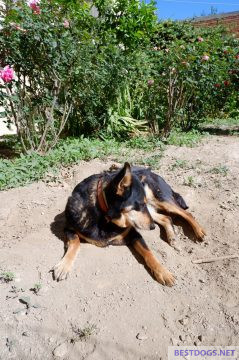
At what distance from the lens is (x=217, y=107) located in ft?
29.4

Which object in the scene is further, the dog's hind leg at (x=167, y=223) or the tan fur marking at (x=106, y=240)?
the dog's hind leg at (x=167, y=223)

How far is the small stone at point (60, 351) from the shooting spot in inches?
89.3

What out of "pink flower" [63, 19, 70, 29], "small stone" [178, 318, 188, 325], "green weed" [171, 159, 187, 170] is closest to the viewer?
"small stone" [178, 318, 188, 325]

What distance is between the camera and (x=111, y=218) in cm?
312

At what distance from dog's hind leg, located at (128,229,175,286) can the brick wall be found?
11355mm

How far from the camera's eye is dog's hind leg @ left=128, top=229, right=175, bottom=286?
9.79 feet

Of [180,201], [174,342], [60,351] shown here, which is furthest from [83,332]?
[180,201]

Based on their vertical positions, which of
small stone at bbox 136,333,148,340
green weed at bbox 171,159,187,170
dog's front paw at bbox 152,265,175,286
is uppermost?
green weed at bbox 171,159,187,170

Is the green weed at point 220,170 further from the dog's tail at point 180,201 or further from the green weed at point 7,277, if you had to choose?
the green weed at point 7,277

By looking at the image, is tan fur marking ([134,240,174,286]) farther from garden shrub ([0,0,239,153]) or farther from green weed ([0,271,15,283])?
garden shrub ([0,0,239,153])

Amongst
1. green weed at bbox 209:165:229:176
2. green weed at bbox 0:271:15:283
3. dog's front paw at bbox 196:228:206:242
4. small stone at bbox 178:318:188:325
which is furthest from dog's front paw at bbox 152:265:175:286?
green weed at bbox 209:165:229:176

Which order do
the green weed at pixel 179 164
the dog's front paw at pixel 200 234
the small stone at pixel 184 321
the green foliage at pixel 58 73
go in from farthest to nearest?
the green weed at pixel 179 164 → the green foliage at pixel 58 73 → the dog's front paw at pixel 200 234 → the small stone at pixel 184 321

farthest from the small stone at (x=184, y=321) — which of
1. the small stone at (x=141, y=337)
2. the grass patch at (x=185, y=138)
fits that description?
the grass patch at (x=185, y=138)

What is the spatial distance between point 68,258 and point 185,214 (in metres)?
1.51
